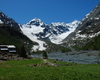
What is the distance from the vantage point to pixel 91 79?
20016 mm

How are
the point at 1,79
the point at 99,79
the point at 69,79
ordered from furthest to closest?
the point at 99,79 → the point at 69,79 → the point at 1,79

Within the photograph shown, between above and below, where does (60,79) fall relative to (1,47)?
below

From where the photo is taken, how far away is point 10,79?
58.8 feet

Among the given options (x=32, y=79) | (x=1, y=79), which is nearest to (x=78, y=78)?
(x=32, y=79)

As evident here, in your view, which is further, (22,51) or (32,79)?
(22,51)

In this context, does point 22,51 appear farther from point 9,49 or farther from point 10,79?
point 10,79

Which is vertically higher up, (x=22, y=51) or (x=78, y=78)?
(x=22, y=51)

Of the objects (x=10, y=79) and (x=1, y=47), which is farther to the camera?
(x=1, y=47)

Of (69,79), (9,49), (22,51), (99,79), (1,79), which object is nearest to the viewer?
(1,79)

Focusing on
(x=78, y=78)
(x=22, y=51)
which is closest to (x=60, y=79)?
(x=78, y=78)

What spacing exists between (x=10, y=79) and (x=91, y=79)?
40.5 ft

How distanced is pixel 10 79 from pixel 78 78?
10.4m

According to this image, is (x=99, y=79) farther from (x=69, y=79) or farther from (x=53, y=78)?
(x=53, y=78)

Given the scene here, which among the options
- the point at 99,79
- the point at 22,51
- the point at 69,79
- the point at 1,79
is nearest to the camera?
the point at 1,79
